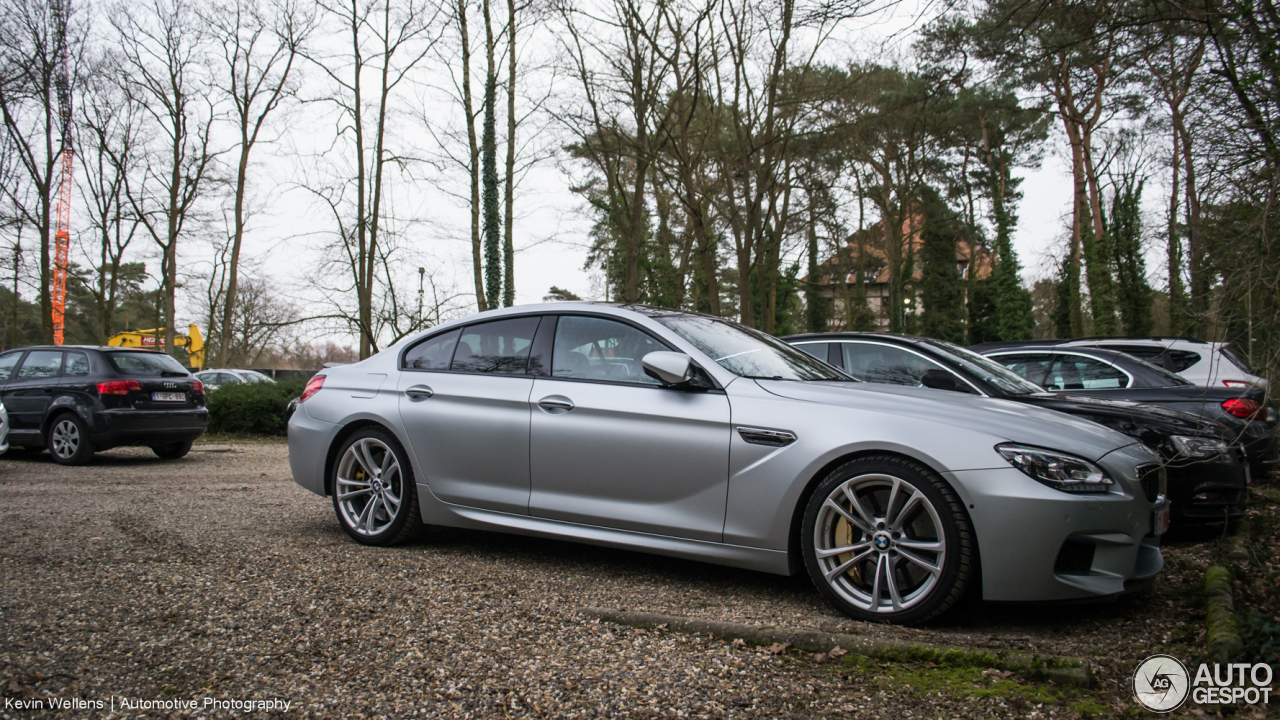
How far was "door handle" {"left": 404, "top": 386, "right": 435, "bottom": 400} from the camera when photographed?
16.4ft

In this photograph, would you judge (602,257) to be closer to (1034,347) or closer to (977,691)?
(1034,347)

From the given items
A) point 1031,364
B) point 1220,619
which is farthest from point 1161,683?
point 1031,364

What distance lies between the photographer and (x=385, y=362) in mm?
5383

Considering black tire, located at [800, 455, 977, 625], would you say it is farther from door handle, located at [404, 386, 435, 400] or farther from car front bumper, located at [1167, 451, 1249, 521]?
car front bumper, located at [1167, 451, 1249, 521]

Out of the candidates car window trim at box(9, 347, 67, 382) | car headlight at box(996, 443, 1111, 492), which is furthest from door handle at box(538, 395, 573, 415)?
car window trim at box(9, 347, 67, 382)

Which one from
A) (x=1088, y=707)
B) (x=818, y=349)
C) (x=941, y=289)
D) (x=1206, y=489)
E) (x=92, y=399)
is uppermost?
(x=941, y=289)

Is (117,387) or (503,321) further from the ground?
(503,321)

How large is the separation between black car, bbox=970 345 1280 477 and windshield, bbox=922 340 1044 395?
854 millimetres

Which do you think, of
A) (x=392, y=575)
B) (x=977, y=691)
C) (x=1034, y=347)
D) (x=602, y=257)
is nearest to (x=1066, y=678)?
(x=977, y=691)

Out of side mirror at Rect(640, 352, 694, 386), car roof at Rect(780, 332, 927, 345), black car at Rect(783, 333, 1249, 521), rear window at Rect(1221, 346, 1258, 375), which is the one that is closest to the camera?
rear window at Rect(1221, 346, 1258, 375)

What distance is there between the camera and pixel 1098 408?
5.59 metres

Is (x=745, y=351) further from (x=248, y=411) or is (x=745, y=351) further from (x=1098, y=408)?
(x=248, y=411)

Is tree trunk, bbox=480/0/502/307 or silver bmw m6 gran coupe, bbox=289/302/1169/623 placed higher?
tree trunk, bbox=480/0/502/307

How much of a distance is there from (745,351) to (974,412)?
1.30 meters
